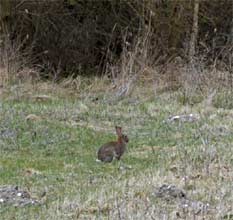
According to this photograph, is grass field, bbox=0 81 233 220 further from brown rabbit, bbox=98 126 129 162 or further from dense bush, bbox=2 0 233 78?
dense bush, bbox=2 0 233 78

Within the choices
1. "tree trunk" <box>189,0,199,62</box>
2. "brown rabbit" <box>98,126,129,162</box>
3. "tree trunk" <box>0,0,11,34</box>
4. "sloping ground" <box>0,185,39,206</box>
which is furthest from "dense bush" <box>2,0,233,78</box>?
"sloping ground" <box>0,185,39,206</box>

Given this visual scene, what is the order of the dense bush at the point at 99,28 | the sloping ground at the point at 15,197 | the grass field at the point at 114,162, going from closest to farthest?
the grass field at the point at 114,162 → the sloping ground at the point at 15,197 → the dense bush at the point at 99,28

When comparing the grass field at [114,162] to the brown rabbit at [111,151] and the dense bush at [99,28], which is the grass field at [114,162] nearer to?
the brown rabbit at [111,151]

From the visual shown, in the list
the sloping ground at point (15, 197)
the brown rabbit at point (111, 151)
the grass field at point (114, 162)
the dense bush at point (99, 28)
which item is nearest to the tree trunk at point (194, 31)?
the dense bush at point (99, 28)

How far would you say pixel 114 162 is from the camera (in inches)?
366

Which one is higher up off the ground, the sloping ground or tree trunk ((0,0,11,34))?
the sloping ground

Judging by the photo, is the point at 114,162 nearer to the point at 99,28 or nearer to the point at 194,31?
the point at 194,31

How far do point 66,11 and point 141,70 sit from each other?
4.70 m

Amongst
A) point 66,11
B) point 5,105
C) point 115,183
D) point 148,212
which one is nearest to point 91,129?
point 5,105

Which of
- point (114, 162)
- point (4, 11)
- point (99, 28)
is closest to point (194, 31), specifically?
point (99, 28)

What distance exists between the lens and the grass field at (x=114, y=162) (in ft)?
22.5

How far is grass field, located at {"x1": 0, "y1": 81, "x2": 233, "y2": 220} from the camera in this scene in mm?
6859

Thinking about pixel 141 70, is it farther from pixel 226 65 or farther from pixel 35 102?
pixel 35 102

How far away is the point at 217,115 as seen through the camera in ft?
42.5
